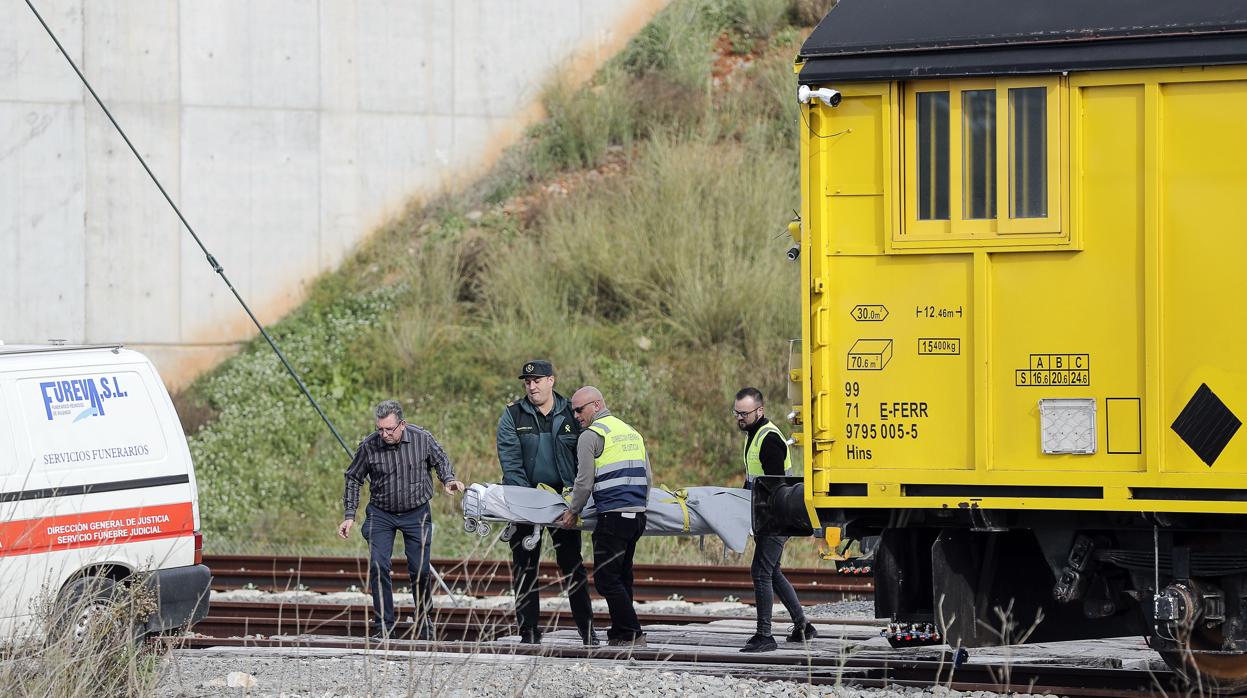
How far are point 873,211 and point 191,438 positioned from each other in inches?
502

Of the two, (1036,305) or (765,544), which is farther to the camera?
(765,544)

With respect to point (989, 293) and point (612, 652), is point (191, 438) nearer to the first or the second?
point (612, 652)

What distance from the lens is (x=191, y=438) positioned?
1822 cm

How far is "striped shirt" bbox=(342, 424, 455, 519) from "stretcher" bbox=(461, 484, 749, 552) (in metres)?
0.71

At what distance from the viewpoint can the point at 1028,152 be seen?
7.14 m

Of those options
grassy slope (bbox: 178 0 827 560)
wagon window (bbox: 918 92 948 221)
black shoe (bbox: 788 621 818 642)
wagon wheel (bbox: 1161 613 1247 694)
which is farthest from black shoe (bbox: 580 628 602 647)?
grassy slope (bbox: 178 0 827 560)

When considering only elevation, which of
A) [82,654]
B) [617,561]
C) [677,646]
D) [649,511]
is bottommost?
[677,646]

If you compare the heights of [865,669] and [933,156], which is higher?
[933,156]

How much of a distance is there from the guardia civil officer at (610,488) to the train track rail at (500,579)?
7.76ft

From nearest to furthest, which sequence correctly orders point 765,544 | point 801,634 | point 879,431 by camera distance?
point 879,431
point 765,544
point 801,634

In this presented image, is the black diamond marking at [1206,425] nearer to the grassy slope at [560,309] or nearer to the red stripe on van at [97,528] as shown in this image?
the red stripe on van at [97,528]

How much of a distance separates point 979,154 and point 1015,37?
1.86ft

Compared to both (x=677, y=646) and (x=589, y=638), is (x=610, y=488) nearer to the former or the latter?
(x=589, y=638)

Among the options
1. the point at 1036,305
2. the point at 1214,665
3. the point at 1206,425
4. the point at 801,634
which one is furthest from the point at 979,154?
the point at 801,634
